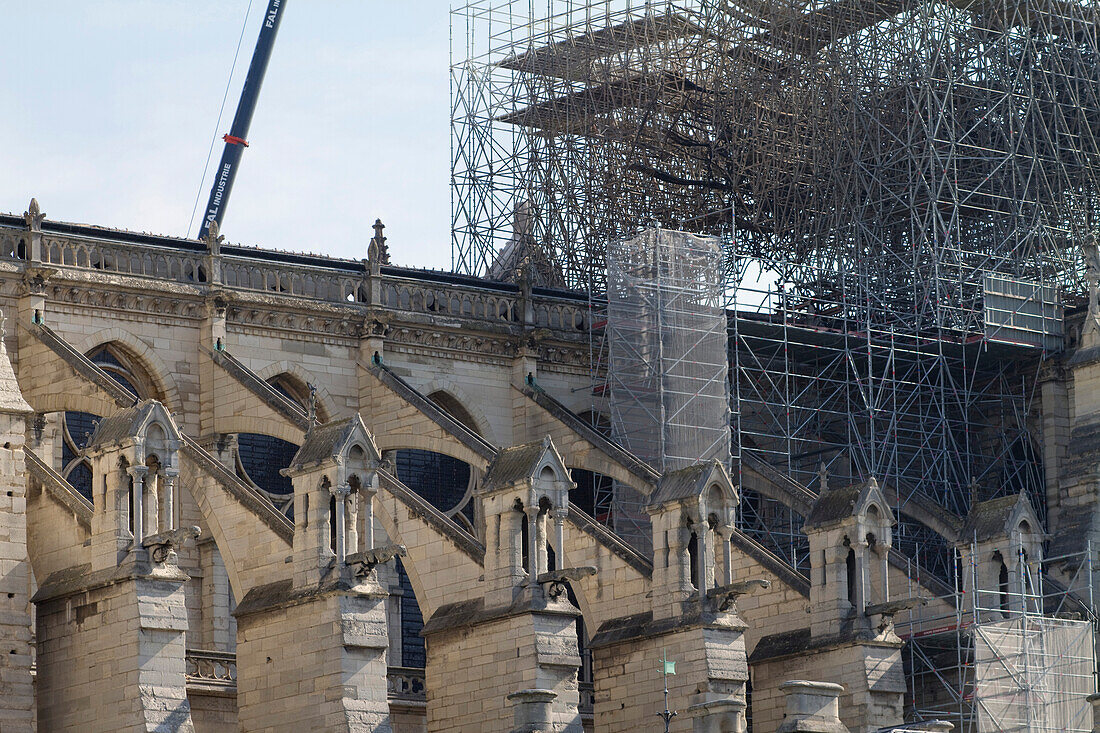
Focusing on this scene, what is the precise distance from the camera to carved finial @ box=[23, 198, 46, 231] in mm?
42312

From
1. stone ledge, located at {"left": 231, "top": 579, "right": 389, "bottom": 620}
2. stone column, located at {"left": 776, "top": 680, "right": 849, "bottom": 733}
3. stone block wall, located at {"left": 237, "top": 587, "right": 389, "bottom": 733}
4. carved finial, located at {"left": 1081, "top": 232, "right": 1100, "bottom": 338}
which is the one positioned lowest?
stone column, located at {"left": 776, "top": 680, "right": 849, "bottom": 733}

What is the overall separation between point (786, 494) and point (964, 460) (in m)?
5.57

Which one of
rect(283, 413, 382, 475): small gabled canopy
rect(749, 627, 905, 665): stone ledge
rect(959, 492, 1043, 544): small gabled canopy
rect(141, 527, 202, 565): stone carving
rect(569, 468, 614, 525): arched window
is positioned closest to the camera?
rect(141, 527, 202, 565): stone carving

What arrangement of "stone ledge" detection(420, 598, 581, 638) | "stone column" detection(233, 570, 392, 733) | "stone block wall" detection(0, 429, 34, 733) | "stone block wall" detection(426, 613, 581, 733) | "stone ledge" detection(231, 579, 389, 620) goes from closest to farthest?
"stone block wall" detection(0, 429, 34, 733) → "stone column" detection(233, 570, 392, 733) → "stone ledge" detection(231, 579, 389, 620) → "stone block wall" detection(426, 613, 581, 733) → "stone ledge" detection(420, 598, 581, 638)

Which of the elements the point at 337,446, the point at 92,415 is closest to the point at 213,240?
the point at 92,415

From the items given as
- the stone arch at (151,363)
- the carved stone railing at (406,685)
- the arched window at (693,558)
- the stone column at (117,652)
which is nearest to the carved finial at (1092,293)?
the arched window at (693,558)

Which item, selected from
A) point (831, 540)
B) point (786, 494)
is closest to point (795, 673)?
point (831, 540)

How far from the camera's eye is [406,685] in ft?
126

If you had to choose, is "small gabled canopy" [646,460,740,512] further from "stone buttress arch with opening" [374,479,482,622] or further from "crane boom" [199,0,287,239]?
"crane boom" [199,0,287,239]

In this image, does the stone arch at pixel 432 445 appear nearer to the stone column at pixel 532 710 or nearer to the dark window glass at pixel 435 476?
the dark window glass at pixel 435 476

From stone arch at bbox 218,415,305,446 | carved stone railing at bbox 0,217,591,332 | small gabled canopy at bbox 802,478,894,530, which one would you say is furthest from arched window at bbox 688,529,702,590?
carved stone railing at bbox 0,217,591,332

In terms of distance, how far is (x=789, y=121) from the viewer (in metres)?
52.1

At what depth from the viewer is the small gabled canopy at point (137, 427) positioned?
1344 inches

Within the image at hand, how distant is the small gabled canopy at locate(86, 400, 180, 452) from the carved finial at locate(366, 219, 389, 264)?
40.4ft
